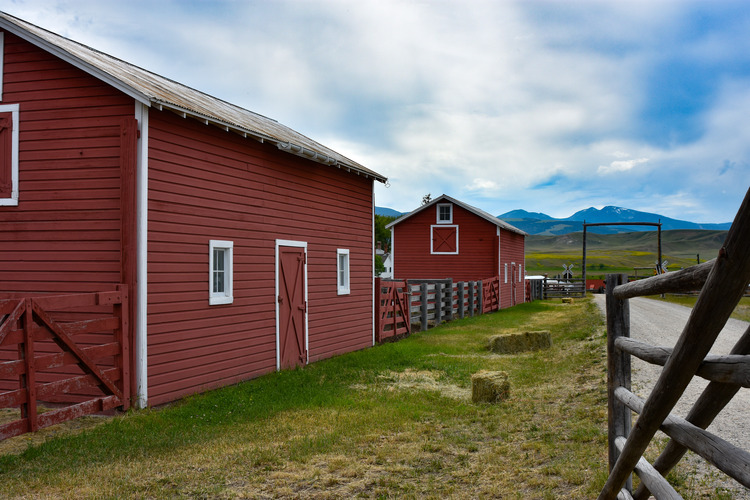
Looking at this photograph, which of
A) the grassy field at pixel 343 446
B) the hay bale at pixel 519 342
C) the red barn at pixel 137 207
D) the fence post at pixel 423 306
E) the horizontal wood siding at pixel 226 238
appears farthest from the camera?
the fence post at pixel 423 306

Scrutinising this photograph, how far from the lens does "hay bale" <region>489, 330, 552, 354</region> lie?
13.9 metres

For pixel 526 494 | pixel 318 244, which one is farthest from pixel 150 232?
pixel 526 494

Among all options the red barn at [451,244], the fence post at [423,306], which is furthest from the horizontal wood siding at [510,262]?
the fence post at [423,306]

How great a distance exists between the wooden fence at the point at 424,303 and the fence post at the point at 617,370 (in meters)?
11.8

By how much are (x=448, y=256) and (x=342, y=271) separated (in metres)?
16.2

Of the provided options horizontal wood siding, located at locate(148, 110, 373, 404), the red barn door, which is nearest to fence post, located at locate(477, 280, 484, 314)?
horizontal wood siding, located at locate(148, 110, 373, 404)

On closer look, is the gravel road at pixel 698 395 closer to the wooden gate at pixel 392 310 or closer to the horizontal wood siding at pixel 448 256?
the wooden gate at pixel 392 310

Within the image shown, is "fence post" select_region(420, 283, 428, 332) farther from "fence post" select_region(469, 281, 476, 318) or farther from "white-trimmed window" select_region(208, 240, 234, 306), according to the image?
"white-trimmed window" select_region(208, 240, 234, 306)

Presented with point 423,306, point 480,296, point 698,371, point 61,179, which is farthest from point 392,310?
point 698,371

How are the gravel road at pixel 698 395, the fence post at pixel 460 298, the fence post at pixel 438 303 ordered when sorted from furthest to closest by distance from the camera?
the fence post at pixel 460 298, the fence post at pixel 438 303, the gravel road at pixel 698 395

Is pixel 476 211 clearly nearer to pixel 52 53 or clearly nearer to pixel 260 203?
pixel 260 203

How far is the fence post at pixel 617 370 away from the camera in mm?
4363

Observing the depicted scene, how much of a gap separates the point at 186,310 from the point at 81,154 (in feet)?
9.23

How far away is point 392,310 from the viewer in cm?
1727
